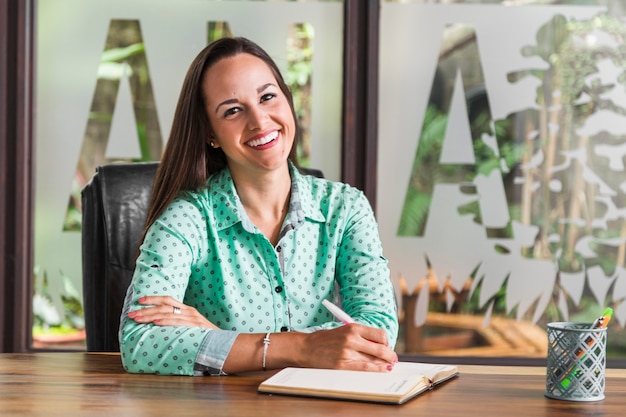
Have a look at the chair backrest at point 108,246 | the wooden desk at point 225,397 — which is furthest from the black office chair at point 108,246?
the wooden desk at point 225,397

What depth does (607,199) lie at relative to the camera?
134 inches

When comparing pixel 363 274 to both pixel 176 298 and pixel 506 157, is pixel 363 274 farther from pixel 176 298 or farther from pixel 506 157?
pixel 506 157

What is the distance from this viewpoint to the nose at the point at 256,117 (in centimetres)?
200

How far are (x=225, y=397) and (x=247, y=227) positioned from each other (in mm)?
635

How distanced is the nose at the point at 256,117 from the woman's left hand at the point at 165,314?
46 centimetres

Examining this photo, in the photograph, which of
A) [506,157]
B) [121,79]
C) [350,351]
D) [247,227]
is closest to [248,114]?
[247,227]

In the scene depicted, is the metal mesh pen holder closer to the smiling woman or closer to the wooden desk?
the wooden desk

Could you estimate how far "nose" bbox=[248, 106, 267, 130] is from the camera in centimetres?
200

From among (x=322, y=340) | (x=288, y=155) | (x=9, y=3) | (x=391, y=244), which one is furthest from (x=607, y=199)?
(x=9, y=3)

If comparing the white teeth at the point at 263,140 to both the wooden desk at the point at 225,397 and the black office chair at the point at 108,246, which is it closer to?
the black office chair at the point at 108,246

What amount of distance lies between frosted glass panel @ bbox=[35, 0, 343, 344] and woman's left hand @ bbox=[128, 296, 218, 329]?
1.68 meters

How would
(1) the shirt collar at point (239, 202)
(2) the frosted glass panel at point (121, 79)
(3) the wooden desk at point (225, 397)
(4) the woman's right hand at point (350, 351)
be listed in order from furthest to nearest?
1. (2) the frosted glass panel at point (121, 79)
2. (1) the shirt collar at point (239, 202)
3. (4) the woman's right hand at point (350, 351)
4. (3) the wooden desk at point (225, 397)

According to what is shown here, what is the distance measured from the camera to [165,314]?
1722 millimetres

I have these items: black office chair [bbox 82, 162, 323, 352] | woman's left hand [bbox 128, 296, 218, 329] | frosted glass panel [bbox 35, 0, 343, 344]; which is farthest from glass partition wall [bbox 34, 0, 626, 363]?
woman's left hand [bbox 128, 296, 218, 329]
